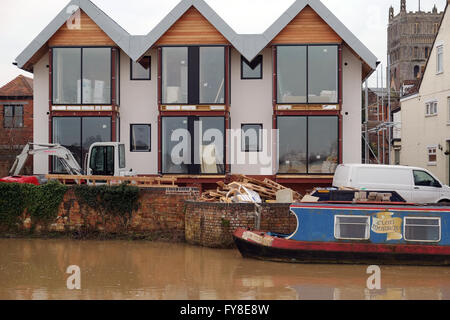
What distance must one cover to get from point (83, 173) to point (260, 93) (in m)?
8.61

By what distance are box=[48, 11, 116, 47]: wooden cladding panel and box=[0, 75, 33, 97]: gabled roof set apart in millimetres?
12918

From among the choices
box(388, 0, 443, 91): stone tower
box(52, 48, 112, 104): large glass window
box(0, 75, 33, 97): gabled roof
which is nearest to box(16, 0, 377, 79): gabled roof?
box(52, 48, 112, 104): large glass window

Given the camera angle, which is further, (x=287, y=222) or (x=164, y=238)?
(x=164, y=238)

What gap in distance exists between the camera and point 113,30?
25719 mm

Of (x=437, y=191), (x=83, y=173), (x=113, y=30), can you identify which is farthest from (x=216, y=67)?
(x=437, y=191)

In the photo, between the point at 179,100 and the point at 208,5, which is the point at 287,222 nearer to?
the point at 179,100

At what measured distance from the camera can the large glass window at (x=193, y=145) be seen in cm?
2550

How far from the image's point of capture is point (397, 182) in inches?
878

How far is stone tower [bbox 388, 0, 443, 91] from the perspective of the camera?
110 metres

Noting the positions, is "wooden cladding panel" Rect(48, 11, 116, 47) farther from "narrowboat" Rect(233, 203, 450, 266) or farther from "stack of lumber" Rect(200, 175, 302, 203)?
"narrowboat" Rect(233, 203, 450, 266)

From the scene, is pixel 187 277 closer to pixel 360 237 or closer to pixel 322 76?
pixel 360 237

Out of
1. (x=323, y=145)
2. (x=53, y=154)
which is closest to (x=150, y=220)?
(x=53, y=154)

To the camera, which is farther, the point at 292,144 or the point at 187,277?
the point at 292,144

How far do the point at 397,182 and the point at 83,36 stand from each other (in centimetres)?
1481
